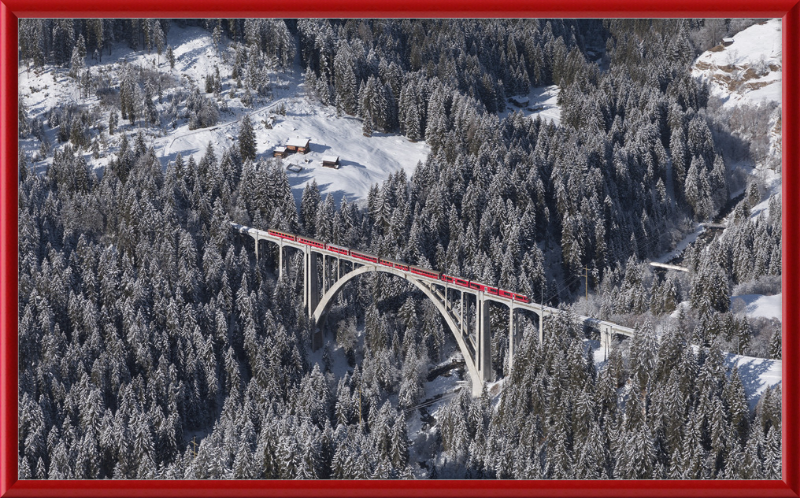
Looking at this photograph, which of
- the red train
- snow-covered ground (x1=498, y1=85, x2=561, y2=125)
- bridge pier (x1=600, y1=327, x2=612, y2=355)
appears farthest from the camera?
snow-covered ground (x1=498, y1=85, x2=561, y2=125)

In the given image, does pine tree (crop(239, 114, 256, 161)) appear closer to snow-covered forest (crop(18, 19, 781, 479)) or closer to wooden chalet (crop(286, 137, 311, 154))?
snow-covered forest (crop(18, 19, 781, 479))

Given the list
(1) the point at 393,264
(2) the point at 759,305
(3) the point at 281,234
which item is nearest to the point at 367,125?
(3) the point at 281,234

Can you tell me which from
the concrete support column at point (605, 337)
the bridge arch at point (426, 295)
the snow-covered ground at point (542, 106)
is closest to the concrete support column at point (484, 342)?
the bridge arch at point (426, 295)

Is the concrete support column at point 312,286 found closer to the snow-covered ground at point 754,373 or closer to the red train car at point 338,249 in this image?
the red train car at point 338,249

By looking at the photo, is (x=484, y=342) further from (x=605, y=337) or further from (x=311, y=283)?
(x=311, y=283)

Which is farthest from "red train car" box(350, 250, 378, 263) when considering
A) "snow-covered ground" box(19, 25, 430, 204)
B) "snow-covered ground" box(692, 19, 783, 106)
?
"snow-covered ground" box(692, 19, 783, 106)

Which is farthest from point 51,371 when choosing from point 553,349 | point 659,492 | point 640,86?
point 640,86
